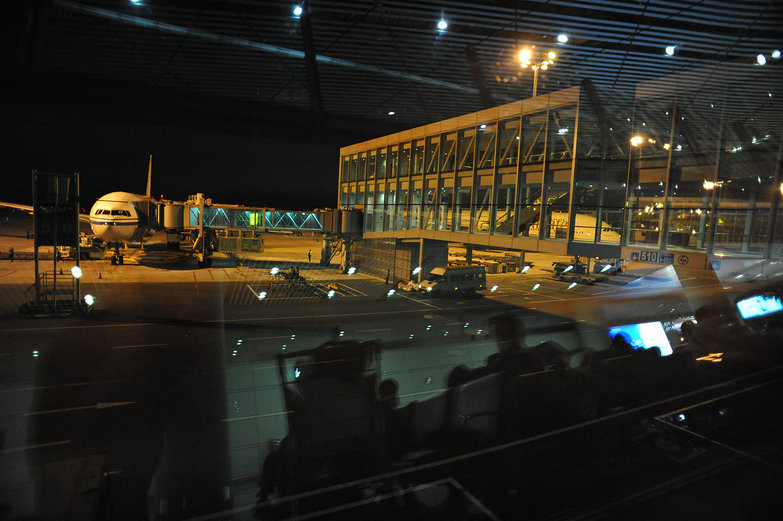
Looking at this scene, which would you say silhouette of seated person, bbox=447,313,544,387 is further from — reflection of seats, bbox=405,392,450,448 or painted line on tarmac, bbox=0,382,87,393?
painted line on tarmac, bbox=0,382,87,393

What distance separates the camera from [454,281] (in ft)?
79.5

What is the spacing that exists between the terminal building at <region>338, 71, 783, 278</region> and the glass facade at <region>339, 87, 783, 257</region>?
0.14ft

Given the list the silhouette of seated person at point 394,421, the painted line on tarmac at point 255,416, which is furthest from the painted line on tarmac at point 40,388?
the silhouette of seated person at point 394,421

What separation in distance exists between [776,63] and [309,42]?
2011cm

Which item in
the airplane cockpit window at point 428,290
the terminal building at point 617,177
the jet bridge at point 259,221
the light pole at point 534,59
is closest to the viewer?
the airplane cockpit window at point 428,290

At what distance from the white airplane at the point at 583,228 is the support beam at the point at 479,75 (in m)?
11.1

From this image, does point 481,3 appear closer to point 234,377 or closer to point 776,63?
point 776,63

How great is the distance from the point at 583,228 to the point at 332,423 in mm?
12611

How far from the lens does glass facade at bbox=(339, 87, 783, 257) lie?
13047 mm

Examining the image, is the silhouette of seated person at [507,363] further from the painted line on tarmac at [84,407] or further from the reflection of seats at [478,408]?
the painted line on tarmac at [84,407]

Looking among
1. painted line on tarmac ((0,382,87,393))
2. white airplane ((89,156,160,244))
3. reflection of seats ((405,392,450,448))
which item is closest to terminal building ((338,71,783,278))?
reflection of seats ((405,392,450,448))

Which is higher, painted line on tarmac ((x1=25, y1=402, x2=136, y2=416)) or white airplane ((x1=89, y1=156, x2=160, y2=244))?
white airplane ((x1=89, y1=156, x2=160, y2=244))

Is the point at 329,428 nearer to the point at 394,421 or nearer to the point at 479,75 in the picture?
the point at 394,421

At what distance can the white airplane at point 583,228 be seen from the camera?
1597 cm
